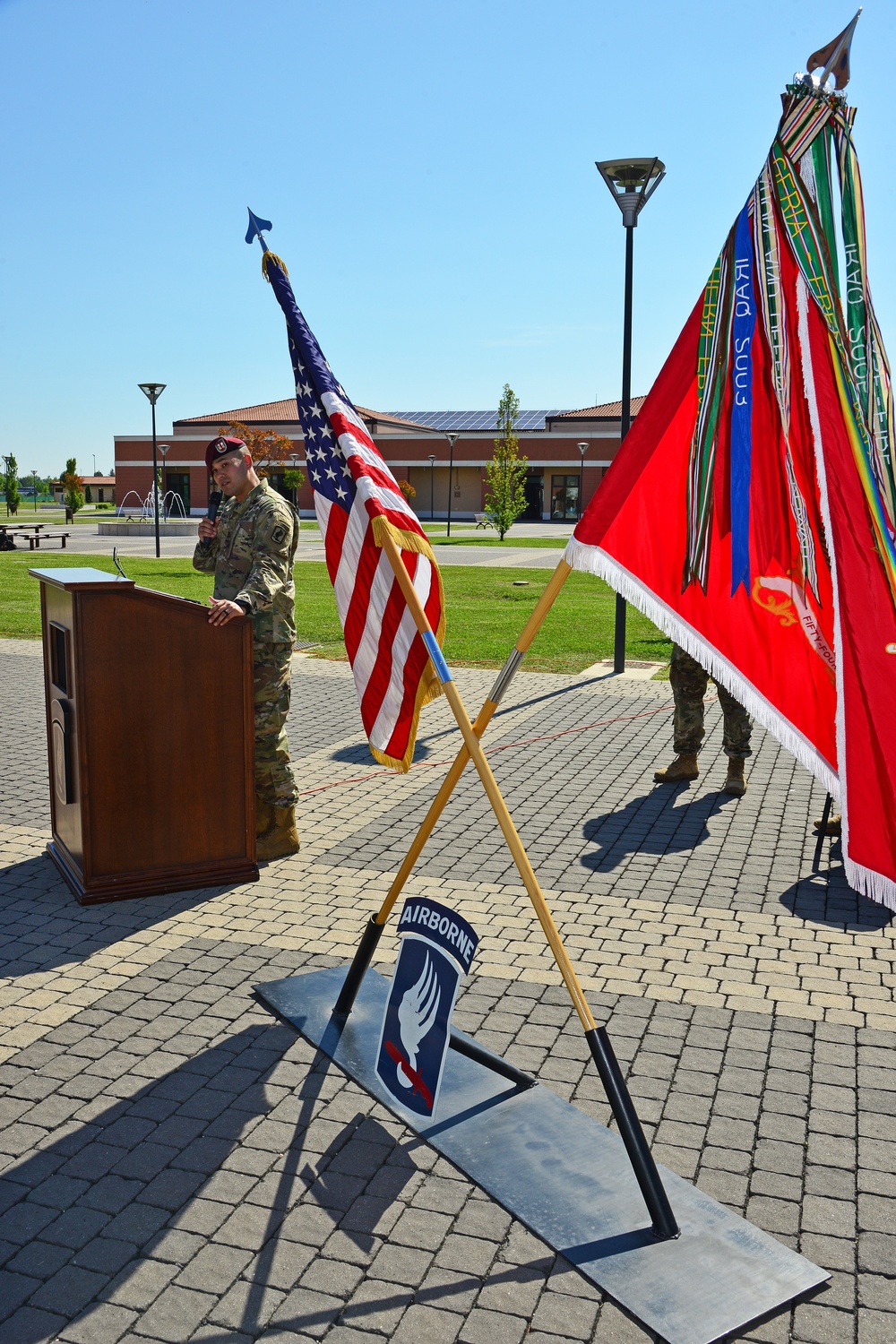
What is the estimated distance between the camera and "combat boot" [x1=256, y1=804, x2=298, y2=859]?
6383 mm

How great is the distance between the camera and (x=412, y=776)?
838 centimetres

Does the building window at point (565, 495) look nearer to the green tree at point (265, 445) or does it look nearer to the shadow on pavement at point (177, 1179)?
the green tree at point (265, 445)

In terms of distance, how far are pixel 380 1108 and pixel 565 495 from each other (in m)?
67.0

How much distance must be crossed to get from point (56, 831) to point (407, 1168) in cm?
354

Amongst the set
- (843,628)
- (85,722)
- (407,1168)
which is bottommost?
(407,1168)

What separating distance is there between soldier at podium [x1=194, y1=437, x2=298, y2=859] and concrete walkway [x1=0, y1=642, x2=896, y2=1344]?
569 mm

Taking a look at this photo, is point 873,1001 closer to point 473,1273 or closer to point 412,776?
point 473,1273

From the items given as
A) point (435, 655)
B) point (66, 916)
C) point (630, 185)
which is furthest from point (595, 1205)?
point (630, 185)

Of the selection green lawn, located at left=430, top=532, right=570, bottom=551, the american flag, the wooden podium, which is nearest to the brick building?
green lawn, located at left=430, top=532, right=570, bottom=551

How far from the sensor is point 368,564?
3910 mm

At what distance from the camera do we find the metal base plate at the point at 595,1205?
2.88 meters

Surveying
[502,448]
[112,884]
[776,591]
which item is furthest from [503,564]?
[776,591]

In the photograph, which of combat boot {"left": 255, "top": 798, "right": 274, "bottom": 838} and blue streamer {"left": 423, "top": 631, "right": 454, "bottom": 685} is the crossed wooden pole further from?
combat boot {"left": 255, "top": 798, "right": 274, "bottom": 838}

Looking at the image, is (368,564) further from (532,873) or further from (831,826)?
(831,826)
